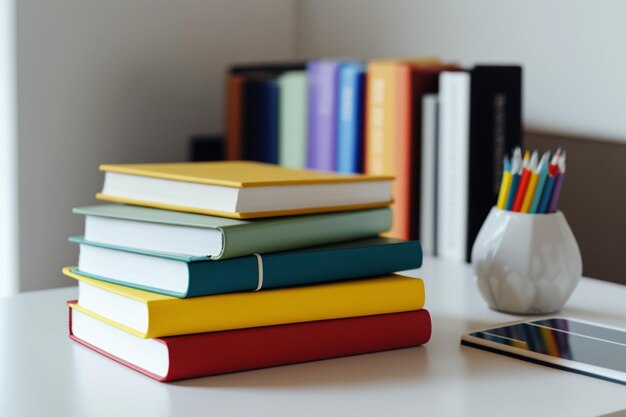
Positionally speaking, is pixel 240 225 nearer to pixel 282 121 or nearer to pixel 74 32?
pixel 282 121

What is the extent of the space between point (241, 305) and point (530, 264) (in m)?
0.30

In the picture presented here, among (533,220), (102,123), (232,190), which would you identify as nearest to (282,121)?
(102,123)

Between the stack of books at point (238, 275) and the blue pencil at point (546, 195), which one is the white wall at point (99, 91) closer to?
the stack of books at point (238, 275)

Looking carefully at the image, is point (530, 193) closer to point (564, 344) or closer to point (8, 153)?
point (564, 344)

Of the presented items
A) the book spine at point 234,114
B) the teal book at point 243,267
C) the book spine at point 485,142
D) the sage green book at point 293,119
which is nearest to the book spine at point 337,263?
the teal book at point 243,267

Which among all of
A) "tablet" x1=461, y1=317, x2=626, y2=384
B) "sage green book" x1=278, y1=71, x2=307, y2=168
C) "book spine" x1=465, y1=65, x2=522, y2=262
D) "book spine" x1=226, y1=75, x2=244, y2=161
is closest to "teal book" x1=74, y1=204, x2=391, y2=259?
"tablet" x1=461, y1=317, x2=626, y2=384

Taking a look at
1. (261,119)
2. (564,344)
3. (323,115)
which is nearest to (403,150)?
(323,115)

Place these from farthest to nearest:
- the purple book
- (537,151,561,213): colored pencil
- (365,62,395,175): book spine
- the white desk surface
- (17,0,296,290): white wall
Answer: (17,0,296,290): white wall, the purple book, (365,62,395,175): book spine, (537,151,561,213): colored pencil, the white desk surface

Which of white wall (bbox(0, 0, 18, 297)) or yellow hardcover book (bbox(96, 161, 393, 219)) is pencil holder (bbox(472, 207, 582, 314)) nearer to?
yellow hardcover book (bbox(96, 161, 393, 219))

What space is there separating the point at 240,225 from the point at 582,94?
29.0 inches

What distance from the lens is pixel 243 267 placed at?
0.63m

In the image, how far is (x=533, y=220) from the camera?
32.0 inches

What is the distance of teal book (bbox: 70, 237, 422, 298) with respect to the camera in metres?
0.61

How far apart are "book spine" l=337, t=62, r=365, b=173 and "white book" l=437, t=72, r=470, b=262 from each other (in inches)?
6.2
